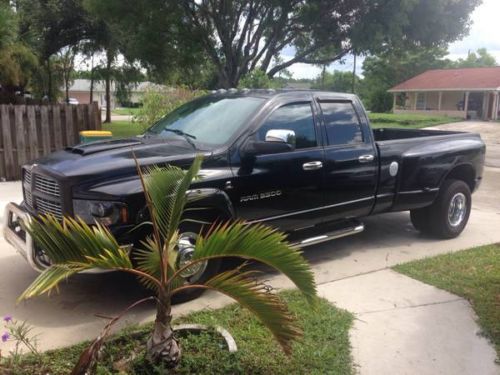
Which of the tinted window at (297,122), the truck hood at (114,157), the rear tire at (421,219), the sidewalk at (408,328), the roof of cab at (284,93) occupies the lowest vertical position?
the sidewalk at (408,328)

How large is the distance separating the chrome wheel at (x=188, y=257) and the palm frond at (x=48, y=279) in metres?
1.50

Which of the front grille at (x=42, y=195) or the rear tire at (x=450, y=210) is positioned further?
the rear tire at (x=450, y=210)

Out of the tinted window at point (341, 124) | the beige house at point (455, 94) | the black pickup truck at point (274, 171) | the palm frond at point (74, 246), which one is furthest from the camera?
the beige house at point (455, 94)

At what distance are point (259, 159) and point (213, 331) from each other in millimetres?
1769

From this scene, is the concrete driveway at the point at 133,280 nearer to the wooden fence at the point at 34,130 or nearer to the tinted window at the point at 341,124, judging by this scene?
the tinted window at the point at 341,124

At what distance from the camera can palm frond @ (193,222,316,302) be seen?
2984 mm

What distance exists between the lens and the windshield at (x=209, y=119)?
4.99 metres

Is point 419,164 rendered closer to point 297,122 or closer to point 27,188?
point 297,122

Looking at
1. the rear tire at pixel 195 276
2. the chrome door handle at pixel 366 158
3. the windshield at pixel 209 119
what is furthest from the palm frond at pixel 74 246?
the chrome door handle at pixel 366 158

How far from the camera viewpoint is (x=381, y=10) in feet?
59.7

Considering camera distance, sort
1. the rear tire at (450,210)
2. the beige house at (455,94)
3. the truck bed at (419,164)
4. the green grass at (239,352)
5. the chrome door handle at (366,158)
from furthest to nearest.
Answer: the beige house at (455,94)
the rear tire at (450,210)
the truck bed at (419,164)
the chrome door handle at (366,158)
the green grass at (239,352)

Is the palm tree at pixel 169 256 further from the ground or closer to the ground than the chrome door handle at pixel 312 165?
closer to the ground

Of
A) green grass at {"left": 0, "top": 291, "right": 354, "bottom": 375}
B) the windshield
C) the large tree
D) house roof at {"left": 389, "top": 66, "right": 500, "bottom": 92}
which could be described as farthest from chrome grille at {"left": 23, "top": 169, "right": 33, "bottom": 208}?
Answer: house roof at {"left": 389, "top": 66, "right": 500, "bottom": 92}

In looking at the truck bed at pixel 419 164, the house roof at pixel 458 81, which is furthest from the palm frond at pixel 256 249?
the house roof at pixel 458 81
